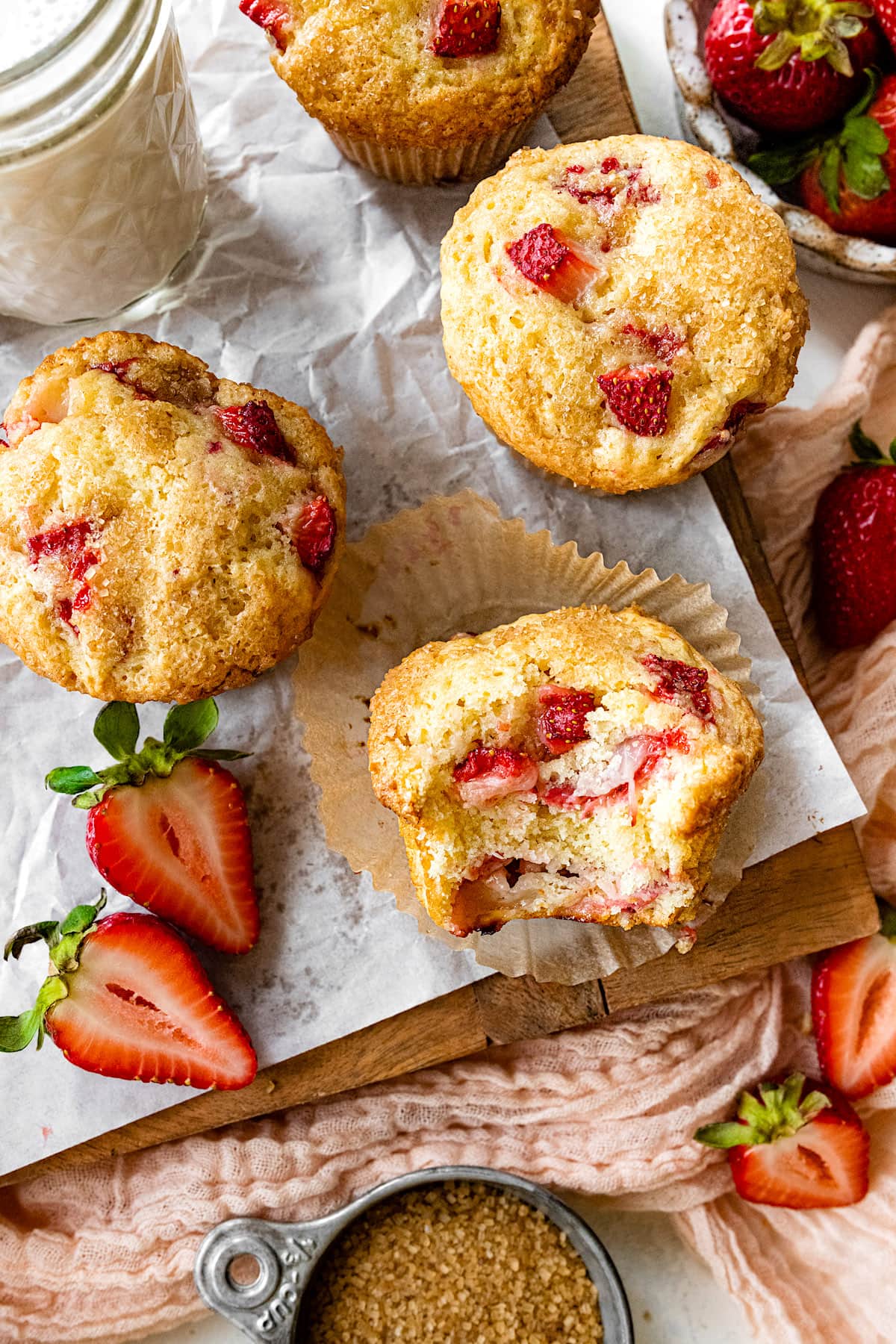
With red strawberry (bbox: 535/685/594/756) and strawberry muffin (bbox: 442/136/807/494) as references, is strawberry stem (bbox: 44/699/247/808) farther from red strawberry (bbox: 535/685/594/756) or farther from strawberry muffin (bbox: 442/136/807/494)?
strawberry muffin (bbox: 442/136/807/494)

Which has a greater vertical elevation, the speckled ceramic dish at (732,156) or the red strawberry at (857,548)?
the speckled ceramic dish at (732,156)

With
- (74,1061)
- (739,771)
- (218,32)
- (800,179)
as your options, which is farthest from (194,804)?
(800,179)

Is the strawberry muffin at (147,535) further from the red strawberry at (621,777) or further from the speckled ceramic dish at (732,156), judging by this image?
the speckled ceramic dish at (732,156)

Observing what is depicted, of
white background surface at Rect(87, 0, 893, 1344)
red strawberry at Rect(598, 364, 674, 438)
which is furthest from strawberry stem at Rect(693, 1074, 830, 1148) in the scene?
red strawberry at Rect(598, 364, 674, 438)

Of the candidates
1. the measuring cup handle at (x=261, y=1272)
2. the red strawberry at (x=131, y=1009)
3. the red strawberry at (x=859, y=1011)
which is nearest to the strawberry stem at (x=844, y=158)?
the red strawberry at (x=859, y=1011)

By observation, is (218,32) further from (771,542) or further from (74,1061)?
(74,1061)

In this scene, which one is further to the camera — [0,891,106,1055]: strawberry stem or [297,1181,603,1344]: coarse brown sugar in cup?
[297,1181,603,1344]: coarse brown sugar in cup
